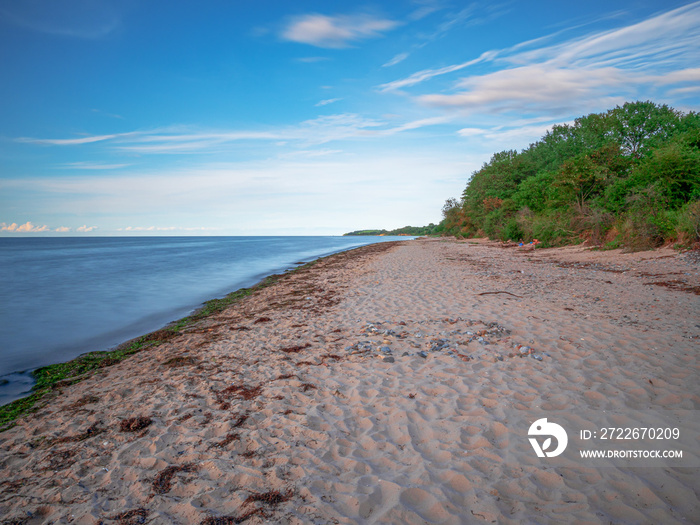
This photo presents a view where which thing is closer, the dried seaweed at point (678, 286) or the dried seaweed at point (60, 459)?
the dried seaweed at point (60, 459)

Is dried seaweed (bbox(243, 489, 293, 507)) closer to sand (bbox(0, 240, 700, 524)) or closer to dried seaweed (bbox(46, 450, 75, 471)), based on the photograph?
sand (bbox(0, 240, 700, 524))

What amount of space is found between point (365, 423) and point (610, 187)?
86.8 feet

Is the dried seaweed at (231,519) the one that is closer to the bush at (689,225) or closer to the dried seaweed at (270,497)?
the dried seaweed at (270,497)

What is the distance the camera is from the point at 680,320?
23.0 ft

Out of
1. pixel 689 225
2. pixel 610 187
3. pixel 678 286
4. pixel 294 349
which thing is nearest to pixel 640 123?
pixel 610 187

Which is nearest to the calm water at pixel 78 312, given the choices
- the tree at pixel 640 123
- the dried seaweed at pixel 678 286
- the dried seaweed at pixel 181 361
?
the dried seaweed at pixel 181 361

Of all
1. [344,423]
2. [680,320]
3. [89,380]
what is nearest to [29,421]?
[89,380]

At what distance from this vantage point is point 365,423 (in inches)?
158

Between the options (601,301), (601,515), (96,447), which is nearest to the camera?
(601,515)

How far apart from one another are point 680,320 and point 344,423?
7.51 m

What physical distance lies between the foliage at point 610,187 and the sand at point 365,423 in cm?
1423

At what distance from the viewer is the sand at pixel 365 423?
2803 millimetres

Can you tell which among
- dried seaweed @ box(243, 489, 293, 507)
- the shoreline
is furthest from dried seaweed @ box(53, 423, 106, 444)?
dried seaweed @ box(243, 489, 293, 507)

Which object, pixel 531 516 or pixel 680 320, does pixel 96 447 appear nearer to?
pixel 531 516
